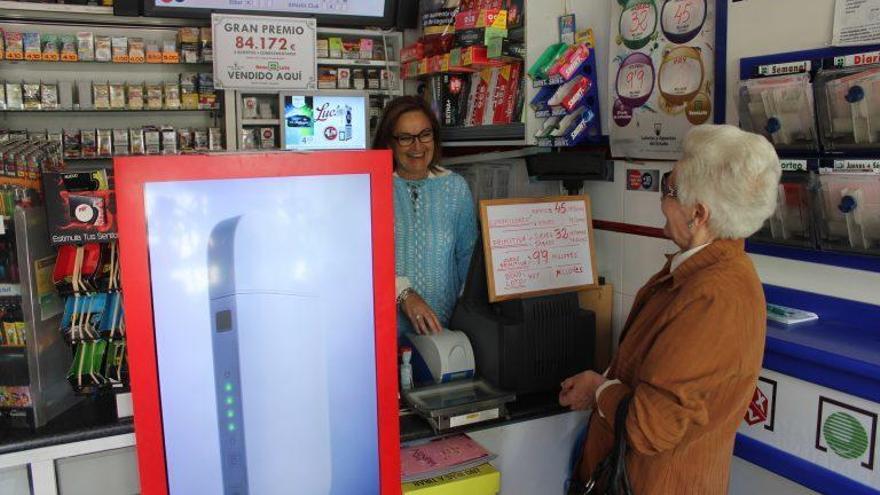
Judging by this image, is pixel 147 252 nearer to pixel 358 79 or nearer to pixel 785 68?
pixel 785 68

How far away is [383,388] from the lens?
1494 millimetres

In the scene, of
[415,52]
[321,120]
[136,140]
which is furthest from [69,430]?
[136,140]

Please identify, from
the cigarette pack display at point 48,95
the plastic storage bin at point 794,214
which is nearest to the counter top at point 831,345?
the plastic storage bin at point 794,214

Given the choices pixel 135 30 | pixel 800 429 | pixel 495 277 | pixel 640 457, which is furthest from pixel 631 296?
pixel 135 30

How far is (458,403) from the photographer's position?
187 cm

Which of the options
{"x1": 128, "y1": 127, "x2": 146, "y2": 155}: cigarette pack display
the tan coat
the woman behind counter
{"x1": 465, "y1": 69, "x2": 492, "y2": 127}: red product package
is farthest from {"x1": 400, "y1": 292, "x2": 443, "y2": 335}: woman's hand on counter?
{"x1": 128, "y1": 127, "x2": 146, "y2": 155}: cigarette pack display

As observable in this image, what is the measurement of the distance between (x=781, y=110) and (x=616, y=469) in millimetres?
1031

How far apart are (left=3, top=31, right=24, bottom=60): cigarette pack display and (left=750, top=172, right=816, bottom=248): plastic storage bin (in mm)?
5030

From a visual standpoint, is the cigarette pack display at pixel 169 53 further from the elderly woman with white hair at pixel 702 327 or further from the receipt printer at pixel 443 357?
the elderly woman with white hair at pixel 702 327

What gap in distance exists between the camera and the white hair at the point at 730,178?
146 centimetres

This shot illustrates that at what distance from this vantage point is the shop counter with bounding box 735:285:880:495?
1637mm

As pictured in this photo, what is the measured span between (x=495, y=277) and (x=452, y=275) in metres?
0.55

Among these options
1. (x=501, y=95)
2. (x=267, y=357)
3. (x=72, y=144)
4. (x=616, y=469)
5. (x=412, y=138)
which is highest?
(x=501, y=95)

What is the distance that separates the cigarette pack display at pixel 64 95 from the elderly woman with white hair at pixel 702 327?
482cm
